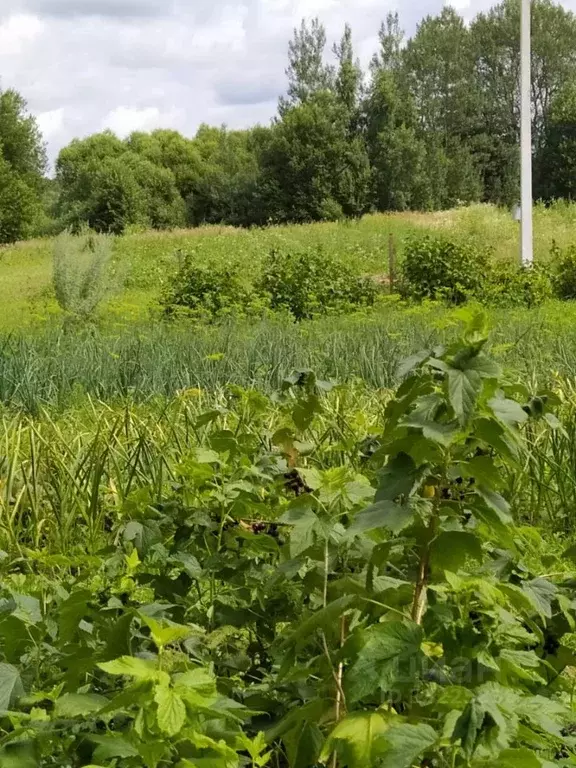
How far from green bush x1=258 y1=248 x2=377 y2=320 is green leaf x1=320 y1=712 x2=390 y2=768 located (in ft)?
34.6

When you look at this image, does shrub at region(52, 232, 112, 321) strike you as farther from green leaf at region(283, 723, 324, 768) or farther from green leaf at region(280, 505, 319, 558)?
green leaf at region(283, 723, 324, 768)

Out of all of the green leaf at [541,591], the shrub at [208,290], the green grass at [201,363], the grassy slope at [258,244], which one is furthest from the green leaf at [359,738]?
the grassy slope at [258,244]

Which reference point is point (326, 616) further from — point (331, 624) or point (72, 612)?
point (72, 612)

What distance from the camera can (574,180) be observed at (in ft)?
119

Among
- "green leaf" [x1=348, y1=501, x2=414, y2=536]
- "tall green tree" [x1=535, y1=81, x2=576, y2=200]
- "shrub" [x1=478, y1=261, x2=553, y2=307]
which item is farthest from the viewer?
"tall green tree" [x1=535, y1=81, x2=576, y2=200]

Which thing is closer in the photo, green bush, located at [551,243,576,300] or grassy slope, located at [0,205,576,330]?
green bush, located at [551,243,576,300]

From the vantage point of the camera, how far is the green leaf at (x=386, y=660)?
907mm

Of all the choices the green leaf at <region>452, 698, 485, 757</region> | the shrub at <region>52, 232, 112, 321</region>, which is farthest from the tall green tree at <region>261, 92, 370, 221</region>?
the green leaf at <region>452, 698, 485, 757</region>

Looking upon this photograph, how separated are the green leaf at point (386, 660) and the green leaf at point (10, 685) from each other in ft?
1.43

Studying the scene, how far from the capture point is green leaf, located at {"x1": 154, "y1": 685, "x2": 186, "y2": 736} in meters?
0.80

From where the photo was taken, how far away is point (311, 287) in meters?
12.3

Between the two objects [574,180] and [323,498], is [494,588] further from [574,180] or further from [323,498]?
[574,180]

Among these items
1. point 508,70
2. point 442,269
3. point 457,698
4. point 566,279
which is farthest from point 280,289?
point 508,70

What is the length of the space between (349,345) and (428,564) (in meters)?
5.00
